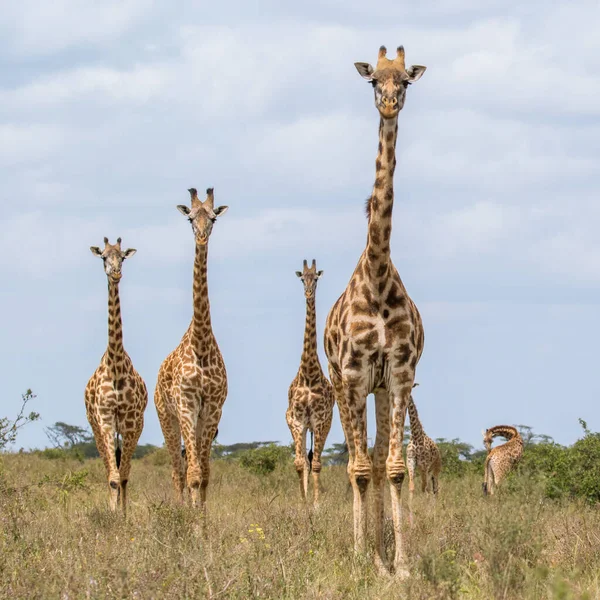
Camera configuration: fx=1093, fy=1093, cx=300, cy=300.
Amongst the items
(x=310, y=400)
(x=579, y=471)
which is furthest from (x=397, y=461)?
(x=310, y=400)

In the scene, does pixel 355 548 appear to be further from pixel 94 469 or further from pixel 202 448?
pixel 94 469

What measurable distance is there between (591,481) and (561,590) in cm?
1123

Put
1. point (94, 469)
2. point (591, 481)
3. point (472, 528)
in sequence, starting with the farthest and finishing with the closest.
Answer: point (94, 469), point (591, 481), point (472, 528)

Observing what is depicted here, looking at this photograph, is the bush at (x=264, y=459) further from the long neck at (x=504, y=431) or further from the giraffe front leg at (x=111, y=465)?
the giraffe front leg at (x=111, y=465)

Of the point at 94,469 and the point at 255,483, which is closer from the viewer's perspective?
the point at 255,483

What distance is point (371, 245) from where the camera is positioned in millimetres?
8719

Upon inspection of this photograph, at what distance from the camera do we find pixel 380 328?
27.9 feet

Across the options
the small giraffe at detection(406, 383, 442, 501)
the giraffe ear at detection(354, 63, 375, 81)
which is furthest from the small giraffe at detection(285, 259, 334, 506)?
the giraffe ear at detection(354, 63, 375, 81)

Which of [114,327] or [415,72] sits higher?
[415,72]

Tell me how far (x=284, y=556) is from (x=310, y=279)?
32.4ft

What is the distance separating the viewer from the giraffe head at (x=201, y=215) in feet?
39.2

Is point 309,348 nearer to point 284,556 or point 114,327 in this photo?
point 114,327

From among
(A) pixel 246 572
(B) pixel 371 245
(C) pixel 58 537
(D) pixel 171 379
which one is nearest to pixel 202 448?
(D) pixel 171 379

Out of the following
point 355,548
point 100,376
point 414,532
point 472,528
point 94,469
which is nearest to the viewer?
point 472,528
